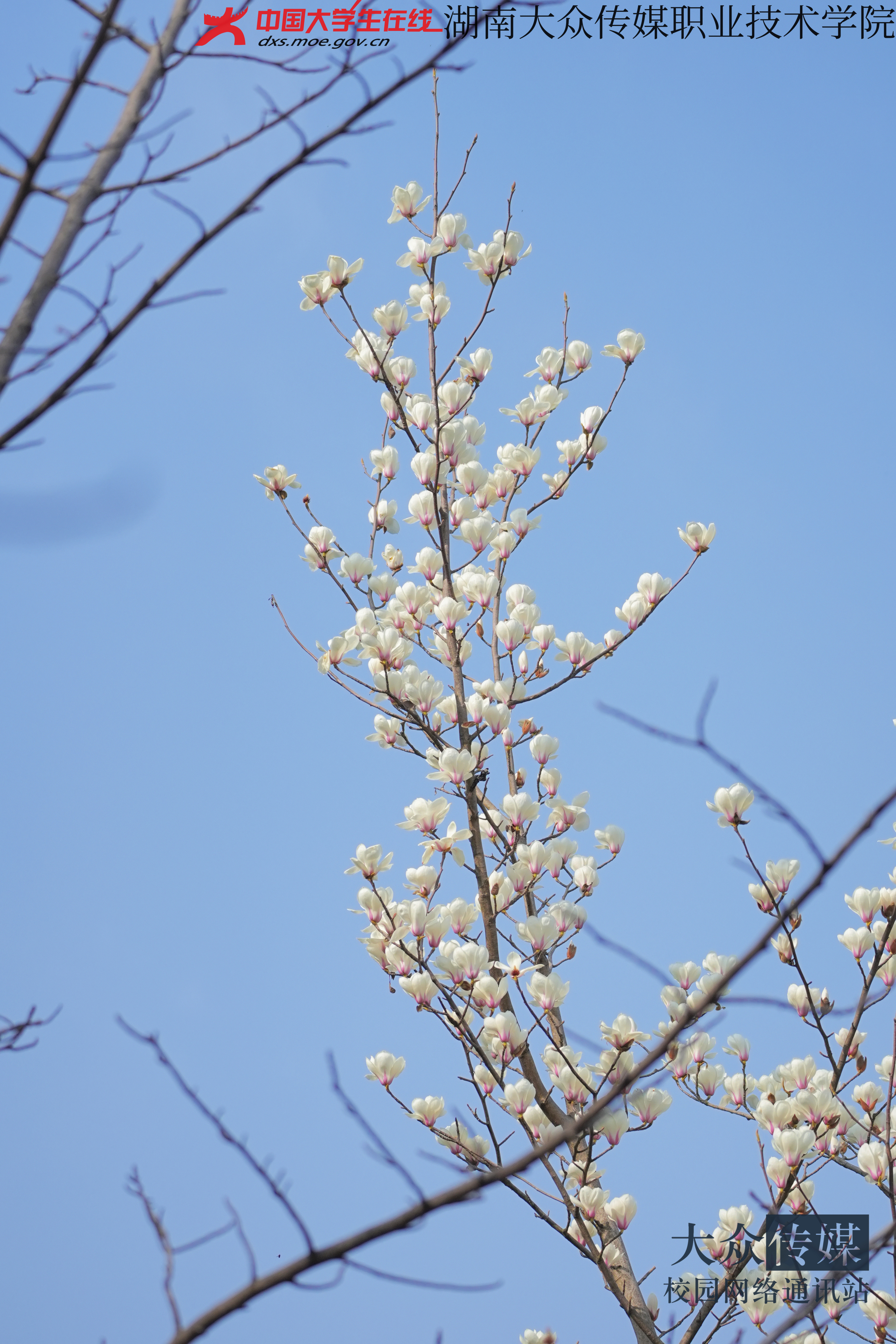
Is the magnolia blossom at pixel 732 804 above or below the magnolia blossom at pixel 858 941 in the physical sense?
above

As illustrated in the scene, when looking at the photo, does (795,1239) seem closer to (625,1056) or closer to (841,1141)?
(841,1141)

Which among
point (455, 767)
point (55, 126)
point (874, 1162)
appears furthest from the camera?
point (455, 767)

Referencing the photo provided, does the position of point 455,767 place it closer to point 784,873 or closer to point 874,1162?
point 784,873

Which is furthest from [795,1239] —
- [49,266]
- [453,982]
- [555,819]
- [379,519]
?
[49,266]

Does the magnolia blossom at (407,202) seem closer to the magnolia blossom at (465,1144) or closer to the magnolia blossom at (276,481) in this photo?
the magnolia blossom at (276,481)

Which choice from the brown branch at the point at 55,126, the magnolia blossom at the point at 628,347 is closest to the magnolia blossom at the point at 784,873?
the magnolia blossom at the point at 628,347

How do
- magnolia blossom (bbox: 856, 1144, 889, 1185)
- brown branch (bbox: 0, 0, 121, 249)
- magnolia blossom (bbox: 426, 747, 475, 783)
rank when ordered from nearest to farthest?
brown branch (bbox: 0, 0, 121, 249) < magnolia blossom (bbox: 856, 1144, 889, 1185) < magnolia blossom (bbox: 426, 747, 475, 783)

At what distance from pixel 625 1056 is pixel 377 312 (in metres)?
2.20

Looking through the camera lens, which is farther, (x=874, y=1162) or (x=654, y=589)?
(x=654, y=589)

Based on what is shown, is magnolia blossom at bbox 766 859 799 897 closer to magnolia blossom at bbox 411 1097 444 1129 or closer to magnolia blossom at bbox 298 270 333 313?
magnolia blossom at bbox 411 1097 444 1129

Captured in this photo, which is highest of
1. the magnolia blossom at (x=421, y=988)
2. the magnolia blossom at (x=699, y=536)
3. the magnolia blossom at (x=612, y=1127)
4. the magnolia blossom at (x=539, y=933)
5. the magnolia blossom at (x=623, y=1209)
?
the magnolia blossom at (x=699, y=536)

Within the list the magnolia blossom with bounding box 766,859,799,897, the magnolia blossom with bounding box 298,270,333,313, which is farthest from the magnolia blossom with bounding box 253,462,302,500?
the magnolia blossom with bounding box 766,859,799,897

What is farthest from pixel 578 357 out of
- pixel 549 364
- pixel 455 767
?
pixel 455 767

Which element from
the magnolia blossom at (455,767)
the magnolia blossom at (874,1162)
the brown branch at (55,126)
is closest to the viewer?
the brown branch at (55,126)
